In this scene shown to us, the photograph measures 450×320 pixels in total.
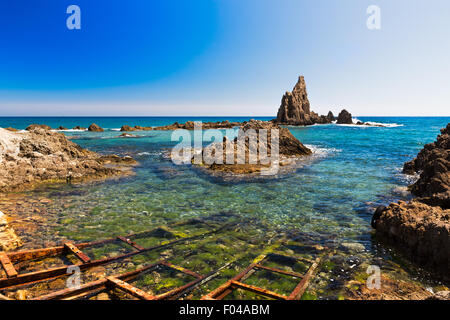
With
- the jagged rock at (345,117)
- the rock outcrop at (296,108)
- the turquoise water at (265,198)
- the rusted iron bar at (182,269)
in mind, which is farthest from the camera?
the jagged rock at (345,117)

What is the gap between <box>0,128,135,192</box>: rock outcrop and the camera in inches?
558

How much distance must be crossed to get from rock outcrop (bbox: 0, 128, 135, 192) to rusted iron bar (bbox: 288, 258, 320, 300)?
48.4 ft

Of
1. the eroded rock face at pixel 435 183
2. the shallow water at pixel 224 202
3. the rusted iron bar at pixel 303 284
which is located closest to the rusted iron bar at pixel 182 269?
the rusted iron bar at pixel 303 284

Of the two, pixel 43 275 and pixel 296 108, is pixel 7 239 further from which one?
pixel 296 108

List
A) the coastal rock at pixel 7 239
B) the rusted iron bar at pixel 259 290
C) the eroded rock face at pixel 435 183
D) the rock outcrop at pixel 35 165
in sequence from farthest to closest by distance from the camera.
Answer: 1. the rock outcrop at pixel 35 165
2. the eroded rock face at pixel 435 183
3. the coastal rock at pixel 7 239
4. the rusted iron bar at pixel 259 290

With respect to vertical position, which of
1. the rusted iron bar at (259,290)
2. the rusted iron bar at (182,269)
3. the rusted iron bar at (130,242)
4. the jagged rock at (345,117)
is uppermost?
the jagged rock at (345,117)

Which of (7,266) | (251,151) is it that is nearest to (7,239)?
(7,266)

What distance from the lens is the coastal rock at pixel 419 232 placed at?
6.07m

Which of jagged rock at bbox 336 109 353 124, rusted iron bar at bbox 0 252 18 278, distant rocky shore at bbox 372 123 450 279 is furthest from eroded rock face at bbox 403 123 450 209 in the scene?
jagged rock at bbox 336 109 353 124

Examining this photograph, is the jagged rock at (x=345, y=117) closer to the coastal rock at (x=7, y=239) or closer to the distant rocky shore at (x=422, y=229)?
the distant rocky shore at (x=422, y=229)

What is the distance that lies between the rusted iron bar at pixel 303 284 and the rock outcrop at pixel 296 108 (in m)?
110

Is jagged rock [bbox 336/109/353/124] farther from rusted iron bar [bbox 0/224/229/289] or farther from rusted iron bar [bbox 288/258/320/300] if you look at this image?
rusted iron bar [bbox 0/224/229/289]
